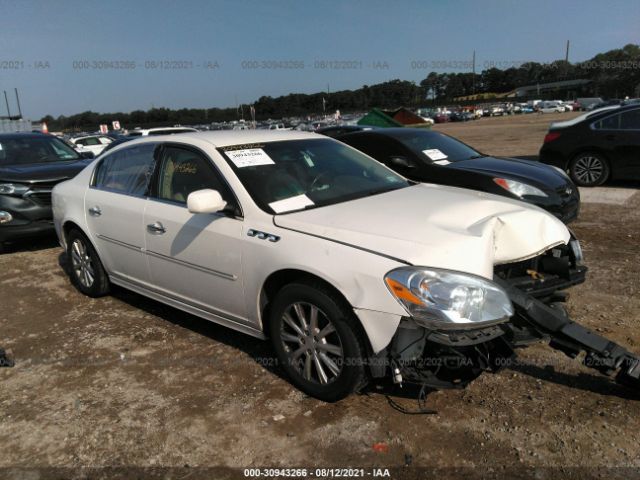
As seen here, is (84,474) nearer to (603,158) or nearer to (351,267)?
(351,267)

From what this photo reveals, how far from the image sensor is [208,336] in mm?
4035

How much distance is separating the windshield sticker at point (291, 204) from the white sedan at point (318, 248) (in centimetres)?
1

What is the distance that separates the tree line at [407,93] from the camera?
182 feet

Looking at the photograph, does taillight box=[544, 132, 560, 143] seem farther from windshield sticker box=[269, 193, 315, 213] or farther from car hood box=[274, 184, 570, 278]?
windshield sticker box=[269, 193, 315, 213]

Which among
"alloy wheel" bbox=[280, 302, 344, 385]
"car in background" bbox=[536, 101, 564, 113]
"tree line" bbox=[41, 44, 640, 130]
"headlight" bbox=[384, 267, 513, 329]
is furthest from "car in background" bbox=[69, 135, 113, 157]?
"car in background" bbox=[536, 101, 564, 113]

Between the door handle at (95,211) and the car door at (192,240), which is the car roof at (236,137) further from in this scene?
the door handle at (95,211)

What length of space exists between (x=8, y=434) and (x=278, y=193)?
213 centimetres

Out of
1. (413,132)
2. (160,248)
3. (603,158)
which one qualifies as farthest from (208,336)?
(603,158)

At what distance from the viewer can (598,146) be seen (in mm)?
8945

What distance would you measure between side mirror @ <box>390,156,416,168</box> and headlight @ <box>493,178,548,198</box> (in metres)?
1.10

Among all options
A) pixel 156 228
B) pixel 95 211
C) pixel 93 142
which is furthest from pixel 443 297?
pixel 93 142

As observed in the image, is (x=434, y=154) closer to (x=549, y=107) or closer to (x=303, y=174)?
(x=303, y=174)

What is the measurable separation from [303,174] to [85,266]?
8.57 feet

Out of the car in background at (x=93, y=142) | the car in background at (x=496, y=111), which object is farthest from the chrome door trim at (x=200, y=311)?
the car in background at (x=496, y=111)
